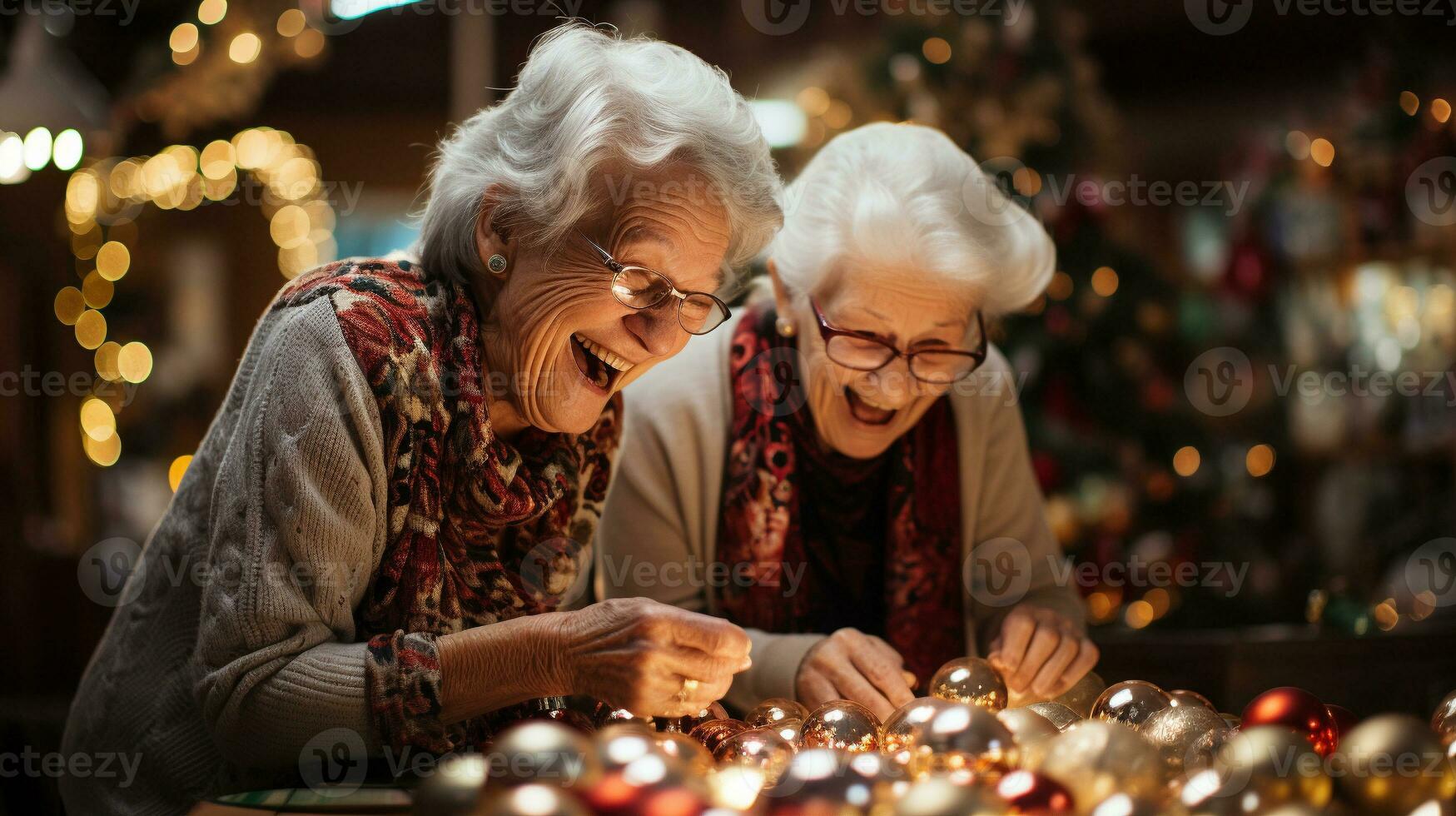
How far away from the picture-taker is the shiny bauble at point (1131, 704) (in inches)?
47.6

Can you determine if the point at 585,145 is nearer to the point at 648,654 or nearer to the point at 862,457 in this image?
the point at 648,654

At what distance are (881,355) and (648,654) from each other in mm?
659

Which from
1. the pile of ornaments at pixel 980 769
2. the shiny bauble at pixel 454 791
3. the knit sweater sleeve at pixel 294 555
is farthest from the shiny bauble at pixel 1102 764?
the knit sweater sleeve at pixel 294 555

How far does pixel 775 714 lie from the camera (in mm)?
1281

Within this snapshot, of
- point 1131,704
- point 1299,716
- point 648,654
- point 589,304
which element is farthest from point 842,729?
point 589,304

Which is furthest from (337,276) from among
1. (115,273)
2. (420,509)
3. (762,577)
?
(115,273)

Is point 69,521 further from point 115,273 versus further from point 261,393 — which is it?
point 261,393

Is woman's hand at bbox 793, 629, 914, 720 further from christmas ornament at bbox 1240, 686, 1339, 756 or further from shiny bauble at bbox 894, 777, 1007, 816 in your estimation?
shiny bauble at bbox 894, 777, 1007, 816

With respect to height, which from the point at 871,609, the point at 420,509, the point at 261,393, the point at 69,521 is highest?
the point at 261,393

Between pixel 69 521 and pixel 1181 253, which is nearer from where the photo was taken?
pixel 69 521

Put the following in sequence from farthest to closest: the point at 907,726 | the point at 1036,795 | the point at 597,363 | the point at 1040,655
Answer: the point at 1040,655 < the point at 597,363 < the point at 907,726 < the point at 1036,795

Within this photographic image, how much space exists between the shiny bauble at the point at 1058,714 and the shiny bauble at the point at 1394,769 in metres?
0.31

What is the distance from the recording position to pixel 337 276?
1.32m

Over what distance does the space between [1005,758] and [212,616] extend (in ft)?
2.55
